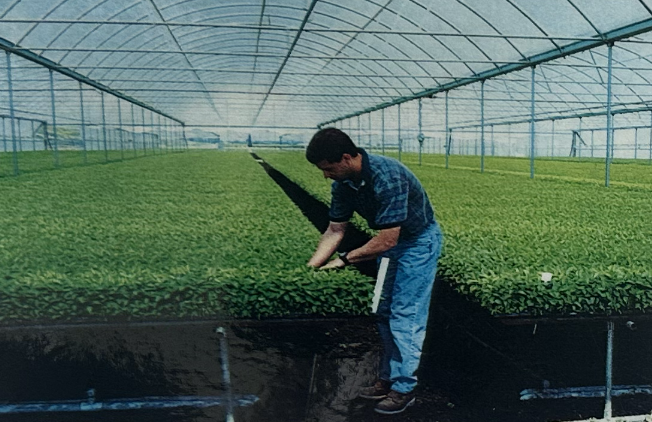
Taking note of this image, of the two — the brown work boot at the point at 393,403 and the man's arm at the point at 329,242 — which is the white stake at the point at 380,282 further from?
the brown work boot at the point at 393,403

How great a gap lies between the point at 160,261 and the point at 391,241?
5.65 ft

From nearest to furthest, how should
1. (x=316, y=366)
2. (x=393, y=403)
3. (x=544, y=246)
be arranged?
(x=393, y=403) → (x=316, y=366) → (x=544, y=246)

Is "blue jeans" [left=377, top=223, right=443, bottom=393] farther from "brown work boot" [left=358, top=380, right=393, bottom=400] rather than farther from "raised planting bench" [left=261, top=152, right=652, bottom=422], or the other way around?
"raised planting bench" [left=261, top=152, right=652, bottom=422]

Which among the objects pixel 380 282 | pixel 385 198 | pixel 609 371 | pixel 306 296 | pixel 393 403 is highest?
pixel 385 198

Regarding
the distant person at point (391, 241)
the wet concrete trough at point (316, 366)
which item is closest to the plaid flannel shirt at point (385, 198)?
the distant person at point (391, 241)

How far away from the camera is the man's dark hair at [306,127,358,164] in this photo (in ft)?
8.59

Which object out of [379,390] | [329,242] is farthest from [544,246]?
[329,242]

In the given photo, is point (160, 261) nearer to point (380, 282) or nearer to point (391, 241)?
point (380, 282)

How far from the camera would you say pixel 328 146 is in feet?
8.59

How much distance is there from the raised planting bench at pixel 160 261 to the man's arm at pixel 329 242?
0.21 ft

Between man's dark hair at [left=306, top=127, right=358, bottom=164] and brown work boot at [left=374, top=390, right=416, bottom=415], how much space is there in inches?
50.4

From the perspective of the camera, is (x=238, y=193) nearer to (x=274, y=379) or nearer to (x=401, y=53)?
(x=274, y=379)

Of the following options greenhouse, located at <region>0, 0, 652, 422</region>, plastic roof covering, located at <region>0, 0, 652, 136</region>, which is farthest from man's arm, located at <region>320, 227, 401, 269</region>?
plastic roof covering, located at <region>0, 0, 652, 136</region>

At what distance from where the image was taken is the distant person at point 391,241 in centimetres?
273
